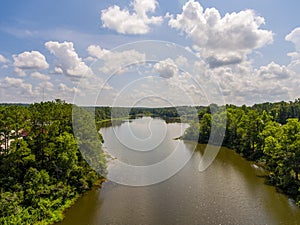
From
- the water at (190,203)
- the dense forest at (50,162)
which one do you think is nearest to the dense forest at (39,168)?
the dense forest at (50,162)

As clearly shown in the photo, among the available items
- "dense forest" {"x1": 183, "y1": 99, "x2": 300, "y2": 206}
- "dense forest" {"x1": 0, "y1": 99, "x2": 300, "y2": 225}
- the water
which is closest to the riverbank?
"dense forest" {"x1": 0, "y1": 99, "x2": 300, "y2": 225}

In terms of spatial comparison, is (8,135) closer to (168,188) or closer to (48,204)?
(48,204)

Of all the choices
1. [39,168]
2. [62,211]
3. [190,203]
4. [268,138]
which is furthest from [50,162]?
[268,138]

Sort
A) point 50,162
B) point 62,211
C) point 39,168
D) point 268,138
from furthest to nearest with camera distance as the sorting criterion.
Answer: point 268,138 < point 50,162 < point 39,168 < point 62,211

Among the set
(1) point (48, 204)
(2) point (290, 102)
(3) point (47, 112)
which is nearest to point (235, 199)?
(1) point (48, 204)

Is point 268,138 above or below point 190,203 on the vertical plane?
above

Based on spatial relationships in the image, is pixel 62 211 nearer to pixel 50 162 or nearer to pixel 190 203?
pixel 50 162

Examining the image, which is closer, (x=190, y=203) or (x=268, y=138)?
(x=190, y=203)
